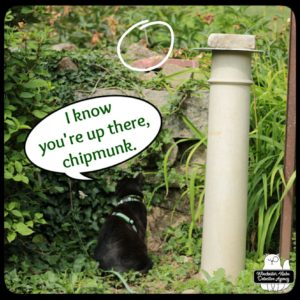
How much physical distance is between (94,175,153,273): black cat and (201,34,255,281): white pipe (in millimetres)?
349

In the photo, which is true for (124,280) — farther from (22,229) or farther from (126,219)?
(22,229)

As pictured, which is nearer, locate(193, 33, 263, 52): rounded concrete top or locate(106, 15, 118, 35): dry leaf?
locate(193, 33, 263, 52): rounded concrete top

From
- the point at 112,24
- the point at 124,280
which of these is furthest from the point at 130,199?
the point at 112,24

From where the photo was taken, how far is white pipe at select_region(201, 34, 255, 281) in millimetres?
3533

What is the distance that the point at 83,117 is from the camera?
3.62 m

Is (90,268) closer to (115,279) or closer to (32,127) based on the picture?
(115,279)

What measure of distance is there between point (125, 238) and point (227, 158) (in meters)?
0.68

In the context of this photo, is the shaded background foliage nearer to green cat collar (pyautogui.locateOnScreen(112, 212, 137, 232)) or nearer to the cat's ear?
the cat's ear

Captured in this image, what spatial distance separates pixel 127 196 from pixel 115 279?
53cm

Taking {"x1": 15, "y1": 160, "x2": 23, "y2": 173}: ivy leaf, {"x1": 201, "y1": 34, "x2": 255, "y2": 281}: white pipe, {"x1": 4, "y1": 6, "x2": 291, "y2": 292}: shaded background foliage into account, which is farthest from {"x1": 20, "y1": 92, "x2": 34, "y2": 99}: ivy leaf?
{"x1": 201, "y1": 34, "x2": 255, "y2": 281}: white pipe

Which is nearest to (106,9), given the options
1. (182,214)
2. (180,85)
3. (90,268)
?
(180,85)

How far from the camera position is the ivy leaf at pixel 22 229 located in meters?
3.53

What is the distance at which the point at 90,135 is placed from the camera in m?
3.58
